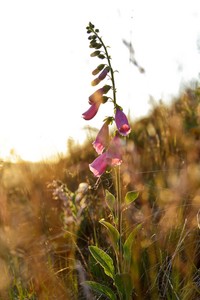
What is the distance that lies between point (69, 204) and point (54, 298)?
1.11 metres

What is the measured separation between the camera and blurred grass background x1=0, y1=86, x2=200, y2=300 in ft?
7.13

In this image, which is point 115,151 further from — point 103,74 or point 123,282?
point 123,282

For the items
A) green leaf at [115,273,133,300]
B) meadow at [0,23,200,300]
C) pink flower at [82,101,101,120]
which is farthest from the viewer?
pink flower at [82,101,101,120]

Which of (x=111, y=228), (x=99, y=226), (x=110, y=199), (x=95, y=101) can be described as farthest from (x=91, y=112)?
(x=99, y=226)

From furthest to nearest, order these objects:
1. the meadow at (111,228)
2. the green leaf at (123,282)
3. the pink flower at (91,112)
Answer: the pink flower at (91,112)
the meadow at (111,228)
the green leaf at (123,282)

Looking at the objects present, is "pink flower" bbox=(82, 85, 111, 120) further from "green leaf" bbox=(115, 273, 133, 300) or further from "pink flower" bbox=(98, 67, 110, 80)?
"green leaf" bbox=(115, 273, 133, 300)

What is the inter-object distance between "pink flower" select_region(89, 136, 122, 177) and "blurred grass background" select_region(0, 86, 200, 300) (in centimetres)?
12

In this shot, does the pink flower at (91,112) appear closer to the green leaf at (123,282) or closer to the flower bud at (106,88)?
the flower bud at (106,88)

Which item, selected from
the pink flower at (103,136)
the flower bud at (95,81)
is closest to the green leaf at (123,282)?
the pink flower at (103,136)

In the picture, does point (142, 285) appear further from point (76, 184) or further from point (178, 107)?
point (178, 107)

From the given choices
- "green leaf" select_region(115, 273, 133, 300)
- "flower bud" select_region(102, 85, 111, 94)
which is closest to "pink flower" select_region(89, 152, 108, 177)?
"flower bud" select_region(102, 85, 111, 94)

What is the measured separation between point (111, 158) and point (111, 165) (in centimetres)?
3

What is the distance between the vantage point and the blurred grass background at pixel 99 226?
7.13ft

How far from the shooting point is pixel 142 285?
217 centimetres
